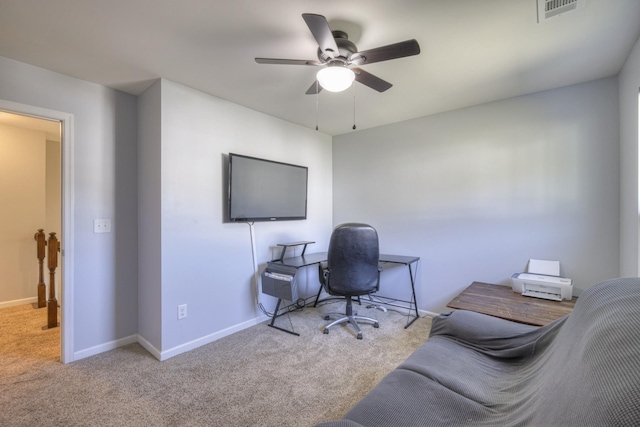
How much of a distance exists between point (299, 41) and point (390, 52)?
2.06 feet

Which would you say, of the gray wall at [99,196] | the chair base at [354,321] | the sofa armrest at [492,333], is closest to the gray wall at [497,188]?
the chair base at [354,321]

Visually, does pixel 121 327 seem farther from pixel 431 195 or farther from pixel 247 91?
pixel 431 195

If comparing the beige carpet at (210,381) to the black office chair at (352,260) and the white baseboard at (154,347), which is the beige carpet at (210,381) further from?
the black office chair at (352,260)

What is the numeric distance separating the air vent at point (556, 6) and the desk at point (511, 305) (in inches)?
72.9

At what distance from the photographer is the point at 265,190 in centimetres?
317

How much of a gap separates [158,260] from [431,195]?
116 inches

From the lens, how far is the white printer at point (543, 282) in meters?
2.29

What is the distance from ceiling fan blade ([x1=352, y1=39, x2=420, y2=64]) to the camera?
1.59 metres

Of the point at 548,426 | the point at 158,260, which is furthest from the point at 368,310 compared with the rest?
the point at 548,426

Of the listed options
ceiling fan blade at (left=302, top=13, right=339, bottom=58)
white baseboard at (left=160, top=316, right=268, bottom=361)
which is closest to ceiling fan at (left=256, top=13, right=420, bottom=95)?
ceiling fan blade at (left=302, top=13, right=339, bottom=58)

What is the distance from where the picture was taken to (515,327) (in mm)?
1572

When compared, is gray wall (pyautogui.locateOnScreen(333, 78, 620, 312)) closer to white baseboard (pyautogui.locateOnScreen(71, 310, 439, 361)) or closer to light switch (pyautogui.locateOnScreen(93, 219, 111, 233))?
white baseboard (pyautogui.locateOnScreen(71, 310, 439, 361))

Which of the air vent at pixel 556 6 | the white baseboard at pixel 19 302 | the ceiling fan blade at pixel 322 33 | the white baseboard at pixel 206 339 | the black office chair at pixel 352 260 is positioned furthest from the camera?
the white baseboard at pixel 19 302

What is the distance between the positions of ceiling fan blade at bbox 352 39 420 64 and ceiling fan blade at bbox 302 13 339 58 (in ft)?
0.53
